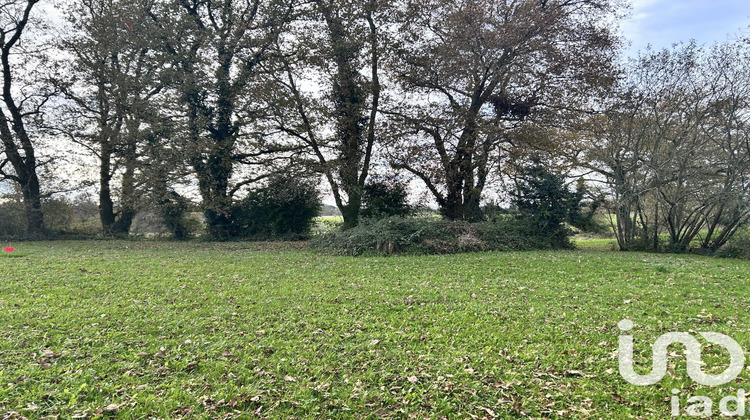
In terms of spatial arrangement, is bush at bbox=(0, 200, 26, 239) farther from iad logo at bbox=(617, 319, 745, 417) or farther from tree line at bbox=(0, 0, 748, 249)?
iad logo at bbox=(617, 319, 745, 417)

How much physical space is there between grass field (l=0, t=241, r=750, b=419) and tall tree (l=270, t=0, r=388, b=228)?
907 centimetres

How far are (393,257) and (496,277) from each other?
372 centimetres

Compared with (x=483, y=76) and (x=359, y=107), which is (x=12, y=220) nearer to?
(x=359, y=107)

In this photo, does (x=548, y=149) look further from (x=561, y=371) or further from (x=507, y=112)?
(x=561, y=371)

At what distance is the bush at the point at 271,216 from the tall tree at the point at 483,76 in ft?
16.2

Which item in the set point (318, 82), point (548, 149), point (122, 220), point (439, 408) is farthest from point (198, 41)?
point (439, 408)

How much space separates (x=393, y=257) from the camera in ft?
36.3

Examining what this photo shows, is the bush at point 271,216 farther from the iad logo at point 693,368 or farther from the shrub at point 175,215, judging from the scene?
the iad logo at point 693,368

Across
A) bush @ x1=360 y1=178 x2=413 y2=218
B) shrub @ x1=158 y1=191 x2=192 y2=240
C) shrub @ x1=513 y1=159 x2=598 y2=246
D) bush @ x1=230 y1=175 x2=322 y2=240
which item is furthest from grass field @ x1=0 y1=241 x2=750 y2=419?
bush @ x1=230 y1=175 x2=322 y2=240

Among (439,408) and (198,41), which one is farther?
(198,41)

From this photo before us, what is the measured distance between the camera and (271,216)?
1789cm

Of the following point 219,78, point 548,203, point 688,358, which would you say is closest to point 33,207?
point 219,78

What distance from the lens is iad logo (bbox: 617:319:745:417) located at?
2.93m

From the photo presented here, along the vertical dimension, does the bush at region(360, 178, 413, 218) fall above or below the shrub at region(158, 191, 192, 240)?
above
